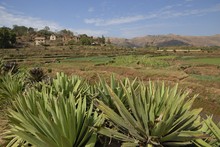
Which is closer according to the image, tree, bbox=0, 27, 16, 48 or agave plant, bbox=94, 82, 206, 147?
agave plant, bbox=94, 82, 206, 147

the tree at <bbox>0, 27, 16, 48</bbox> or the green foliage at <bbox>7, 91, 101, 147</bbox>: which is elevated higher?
the tree at <bbox>0, 27, 16, 48</bbox>

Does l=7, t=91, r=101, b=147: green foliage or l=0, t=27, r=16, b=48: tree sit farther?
l=0, t=27, r=16, b=48: tree

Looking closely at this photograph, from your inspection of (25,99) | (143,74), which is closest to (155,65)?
(143,74)

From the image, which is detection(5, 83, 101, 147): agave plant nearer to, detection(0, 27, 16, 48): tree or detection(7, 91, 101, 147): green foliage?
detection(7, 91, 101, 147): green foliage

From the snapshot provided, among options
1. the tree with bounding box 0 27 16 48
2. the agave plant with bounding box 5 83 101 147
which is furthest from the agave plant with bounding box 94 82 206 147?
the tree with bounding box 0 27 16 48

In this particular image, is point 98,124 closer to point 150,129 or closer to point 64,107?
point 64,107

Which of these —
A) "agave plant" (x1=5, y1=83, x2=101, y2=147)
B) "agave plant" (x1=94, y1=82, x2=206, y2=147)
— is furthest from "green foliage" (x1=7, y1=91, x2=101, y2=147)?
"agave plant" (x1=94, y1=82, x2=206, y2=147)

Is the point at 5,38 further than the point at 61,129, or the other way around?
the point at 5,38

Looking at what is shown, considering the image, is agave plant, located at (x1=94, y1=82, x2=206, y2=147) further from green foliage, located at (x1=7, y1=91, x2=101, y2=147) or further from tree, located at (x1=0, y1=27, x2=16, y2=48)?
tree, located at (x1=0, y1=27, x2=16, y2=48)

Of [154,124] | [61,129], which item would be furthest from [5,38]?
[154,124]

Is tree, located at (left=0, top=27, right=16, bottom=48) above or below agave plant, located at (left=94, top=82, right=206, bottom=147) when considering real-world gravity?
above

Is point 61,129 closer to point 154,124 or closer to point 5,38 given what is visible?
point 154,124

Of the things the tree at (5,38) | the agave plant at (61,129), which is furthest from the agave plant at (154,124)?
the tree at (5,38)

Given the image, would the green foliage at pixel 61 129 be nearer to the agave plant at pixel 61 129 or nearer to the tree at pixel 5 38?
the agave plant at pixel 61 129
